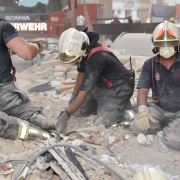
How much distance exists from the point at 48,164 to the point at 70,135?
3.86 feet

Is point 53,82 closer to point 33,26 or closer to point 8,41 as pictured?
point 8,41

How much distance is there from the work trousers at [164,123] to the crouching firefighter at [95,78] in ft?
1.68

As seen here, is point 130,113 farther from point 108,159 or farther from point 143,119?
point 108,159

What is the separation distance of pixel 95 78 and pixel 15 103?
3.74 feet

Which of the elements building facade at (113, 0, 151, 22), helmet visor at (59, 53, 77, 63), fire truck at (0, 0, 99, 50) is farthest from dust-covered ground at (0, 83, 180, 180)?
building facade at (113, 0, 151, 22)

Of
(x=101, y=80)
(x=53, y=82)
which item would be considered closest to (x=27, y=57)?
(x=101, y=80)

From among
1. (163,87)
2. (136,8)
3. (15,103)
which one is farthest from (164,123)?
(136,8)

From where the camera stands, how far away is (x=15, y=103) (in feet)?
8.92

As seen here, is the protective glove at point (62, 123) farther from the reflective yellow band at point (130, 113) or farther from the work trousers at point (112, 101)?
the reflective yellow band at point (130, 113)

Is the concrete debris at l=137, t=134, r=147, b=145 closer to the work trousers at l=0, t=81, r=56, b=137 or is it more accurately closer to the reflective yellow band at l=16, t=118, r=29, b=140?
the work trousers at l=0, t=81, r=56, b=137

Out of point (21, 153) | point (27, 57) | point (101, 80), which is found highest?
point (27, 57)

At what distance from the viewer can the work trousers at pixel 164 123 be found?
299 centimetres

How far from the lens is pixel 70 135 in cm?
317

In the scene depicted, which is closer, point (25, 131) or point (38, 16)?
point (25, 131)
